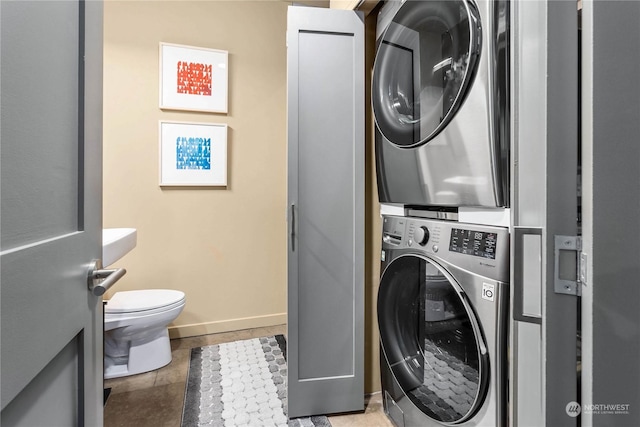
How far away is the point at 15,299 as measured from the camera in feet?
1.36

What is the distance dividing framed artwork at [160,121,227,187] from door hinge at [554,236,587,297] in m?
2.30

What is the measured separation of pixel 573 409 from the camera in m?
0.64

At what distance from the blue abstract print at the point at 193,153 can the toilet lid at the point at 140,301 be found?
0.94 meters

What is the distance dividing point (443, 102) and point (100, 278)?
1096mm

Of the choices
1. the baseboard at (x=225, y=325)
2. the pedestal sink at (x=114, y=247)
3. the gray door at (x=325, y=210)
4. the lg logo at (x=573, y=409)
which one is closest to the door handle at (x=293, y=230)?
the gray door at (x=325, y=210)

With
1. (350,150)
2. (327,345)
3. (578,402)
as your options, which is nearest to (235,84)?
(350,150)

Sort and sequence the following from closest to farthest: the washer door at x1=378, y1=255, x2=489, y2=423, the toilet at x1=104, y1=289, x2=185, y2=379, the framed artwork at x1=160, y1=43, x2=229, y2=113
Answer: the washer door at x1=378, y1=255, x2=489, y2=423
the toilet at x1=104, y1=289, x2=185, y2=379
the framed artwork at x1=160, y1=43, x2=229, y2=113

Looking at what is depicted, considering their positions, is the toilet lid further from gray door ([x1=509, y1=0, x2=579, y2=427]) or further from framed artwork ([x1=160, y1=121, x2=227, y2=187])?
gray door ([x1=509, y1=0, x2=579, y2=427])

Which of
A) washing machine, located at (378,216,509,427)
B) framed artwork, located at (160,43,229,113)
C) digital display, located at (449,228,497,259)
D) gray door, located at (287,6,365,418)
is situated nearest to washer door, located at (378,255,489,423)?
washing machine, located at (378,216,509,427)

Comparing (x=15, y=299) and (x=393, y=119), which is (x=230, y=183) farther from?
(x=15, y=299)

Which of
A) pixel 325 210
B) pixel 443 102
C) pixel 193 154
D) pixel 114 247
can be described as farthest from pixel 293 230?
pixel 193 154

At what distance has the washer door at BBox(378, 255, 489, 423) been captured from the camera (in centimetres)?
102

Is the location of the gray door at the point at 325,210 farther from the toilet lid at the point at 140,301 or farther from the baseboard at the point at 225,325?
the baseboard at the point at 225,325

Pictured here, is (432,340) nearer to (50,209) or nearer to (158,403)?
(50,209)
